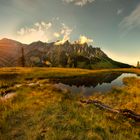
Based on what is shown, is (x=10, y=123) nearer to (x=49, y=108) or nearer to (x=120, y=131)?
(x=49, y=108)

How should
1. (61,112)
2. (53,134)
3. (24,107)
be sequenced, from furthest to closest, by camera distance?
(24,107), (61,112), (53,134)

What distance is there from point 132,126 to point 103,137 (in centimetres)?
336

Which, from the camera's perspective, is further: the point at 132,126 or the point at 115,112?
the point at 115,112

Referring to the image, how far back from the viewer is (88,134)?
39.5 feet

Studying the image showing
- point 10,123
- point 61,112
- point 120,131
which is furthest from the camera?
point 61,112

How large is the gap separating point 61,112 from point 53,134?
435 cm

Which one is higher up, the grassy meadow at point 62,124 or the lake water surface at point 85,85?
the grassy meadow at point 62,124

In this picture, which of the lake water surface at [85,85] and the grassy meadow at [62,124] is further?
the lake water surface at [85,85]

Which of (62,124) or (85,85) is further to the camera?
(85,85)

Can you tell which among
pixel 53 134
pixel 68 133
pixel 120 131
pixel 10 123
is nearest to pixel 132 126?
pixel 120 131

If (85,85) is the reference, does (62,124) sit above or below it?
above

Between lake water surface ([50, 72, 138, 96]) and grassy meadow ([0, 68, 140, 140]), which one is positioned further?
lake water surface ([50, 72, 138, 96])

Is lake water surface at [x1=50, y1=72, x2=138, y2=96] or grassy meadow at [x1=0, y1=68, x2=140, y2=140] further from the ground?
grassy meadow at [x1=0, y1=68, x2=140, y2=140]

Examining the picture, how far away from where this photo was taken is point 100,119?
15.1m
